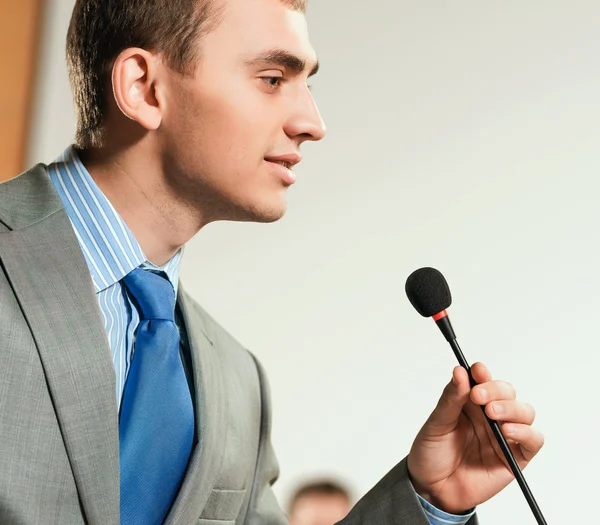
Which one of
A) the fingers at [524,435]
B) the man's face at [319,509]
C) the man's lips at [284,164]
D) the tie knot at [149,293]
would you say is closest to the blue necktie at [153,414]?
the tie knot at [149,293]

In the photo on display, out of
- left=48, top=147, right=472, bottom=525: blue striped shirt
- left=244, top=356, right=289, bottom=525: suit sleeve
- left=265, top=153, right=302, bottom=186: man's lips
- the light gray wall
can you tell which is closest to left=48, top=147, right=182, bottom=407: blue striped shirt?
left=48, top=147, right=472, bottom=525: blue striped shirt

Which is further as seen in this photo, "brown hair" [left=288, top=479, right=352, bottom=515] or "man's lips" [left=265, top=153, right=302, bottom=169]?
"brown hair" [left=288, top=479, right=352, bottom=515]

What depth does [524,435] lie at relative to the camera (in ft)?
3.27

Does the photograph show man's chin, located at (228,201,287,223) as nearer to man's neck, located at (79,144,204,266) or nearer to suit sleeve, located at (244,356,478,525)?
man's neck, located at (79,144,204,266)

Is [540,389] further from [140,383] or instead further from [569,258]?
[140,383]

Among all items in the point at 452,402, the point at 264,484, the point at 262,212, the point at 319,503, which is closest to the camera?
the point at 452,402

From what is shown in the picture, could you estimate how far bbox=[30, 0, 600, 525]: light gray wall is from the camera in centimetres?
248

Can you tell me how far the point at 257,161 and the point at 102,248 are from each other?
0.77 feet

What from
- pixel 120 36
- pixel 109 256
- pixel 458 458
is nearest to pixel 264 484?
pixel 458 458

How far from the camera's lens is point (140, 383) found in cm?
108

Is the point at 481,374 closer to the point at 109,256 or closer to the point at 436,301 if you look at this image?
the point at 436,301

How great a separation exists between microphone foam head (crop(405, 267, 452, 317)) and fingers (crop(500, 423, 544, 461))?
16 centimetres

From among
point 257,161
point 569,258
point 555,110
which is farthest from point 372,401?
point 257,161

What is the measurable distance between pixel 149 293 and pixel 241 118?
26cm
